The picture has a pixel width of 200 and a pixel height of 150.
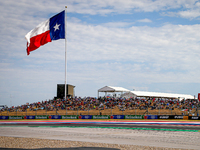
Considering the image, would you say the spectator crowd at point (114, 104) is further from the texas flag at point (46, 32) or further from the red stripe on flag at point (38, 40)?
the texas flag at point (46, 32)

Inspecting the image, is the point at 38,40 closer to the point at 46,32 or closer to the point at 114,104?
the point at 46,32

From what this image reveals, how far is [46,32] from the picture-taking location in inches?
1505

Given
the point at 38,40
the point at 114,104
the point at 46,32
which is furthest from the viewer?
the point at 114,104

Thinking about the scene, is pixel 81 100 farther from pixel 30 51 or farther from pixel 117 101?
pixel 30 51

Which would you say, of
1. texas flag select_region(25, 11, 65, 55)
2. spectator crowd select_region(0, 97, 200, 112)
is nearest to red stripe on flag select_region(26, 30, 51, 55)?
→ texas flag select_region(25, 11, 65, 55)

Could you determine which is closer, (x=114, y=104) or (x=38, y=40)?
(x=38, y=40)

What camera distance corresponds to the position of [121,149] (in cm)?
1296

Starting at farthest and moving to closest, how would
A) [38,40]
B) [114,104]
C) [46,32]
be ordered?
[114,104], [46,32], [38,40]

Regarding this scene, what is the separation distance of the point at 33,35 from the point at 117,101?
63.8 ft

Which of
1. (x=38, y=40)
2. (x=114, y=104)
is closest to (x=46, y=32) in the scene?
(x=38, y=40)

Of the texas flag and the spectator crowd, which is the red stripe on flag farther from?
the spectator crowd

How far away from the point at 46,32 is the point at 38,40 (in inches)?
88.3

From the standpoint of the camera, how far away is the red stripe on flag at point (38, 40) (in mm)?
35219

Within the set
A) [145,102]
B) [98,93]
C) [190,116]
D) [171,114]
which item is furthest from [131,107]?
[98,93]
